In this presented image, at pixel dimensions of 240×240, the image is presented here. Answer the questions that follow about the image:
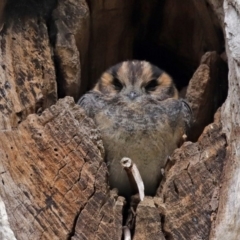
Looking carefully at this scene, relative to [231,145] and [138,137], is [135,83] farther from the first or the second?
[231,145]

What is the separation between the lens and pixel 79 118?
250 centimetres

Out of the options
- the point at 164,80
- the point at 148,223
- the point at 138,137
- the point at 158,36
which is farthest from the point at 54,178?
the point at 158,36

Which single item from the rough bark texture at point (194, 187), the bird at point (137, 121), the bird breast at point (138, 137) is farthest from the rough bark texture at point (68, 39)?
the rough bark texture at point (194, 187)

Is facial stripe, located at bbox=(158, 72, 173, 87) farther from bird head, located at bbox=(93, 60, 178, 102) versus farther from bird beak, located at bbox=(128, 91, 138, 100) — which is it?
bird beak, located at bbox=(128, 91, 138, 100)

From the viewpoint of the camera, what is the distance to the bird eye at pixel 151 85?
285cm

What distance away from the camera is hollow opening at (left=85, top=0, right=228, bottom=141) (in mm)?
3023

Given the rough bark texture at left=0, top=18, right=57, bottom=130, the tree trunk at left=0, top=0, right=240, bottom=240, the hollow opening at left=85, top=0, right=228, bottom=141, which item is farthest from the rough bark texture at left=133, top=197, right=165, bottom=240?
the hollow opening at left=85, top=0, right=228, bottom=141

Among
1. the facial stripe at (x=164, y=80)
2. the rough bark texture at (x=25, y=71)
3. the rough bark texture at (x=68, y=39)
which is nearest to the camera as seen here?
the rough bark texture at (x=25, y=71)

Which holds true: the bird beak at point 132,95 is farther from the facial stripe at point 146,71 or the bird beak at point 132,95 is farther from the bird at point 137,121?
the facial stripe at point 146,71

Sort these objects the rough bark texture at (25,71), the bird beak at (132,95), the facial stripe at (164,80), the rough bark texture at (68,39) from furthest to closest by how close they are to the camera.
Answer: the facial stripe at (164,80), the rough bark texture at (68,39), the bird beak at (132,95), the rough bark texture at (25,71)

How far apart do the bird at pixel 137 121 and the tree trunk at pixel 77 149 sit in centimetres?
11

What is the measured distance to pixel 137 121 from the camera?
265cm

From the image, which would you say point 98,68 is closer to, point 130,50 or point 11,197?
point 130,50

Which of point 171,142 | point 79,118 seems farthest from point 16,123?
point 171,142
